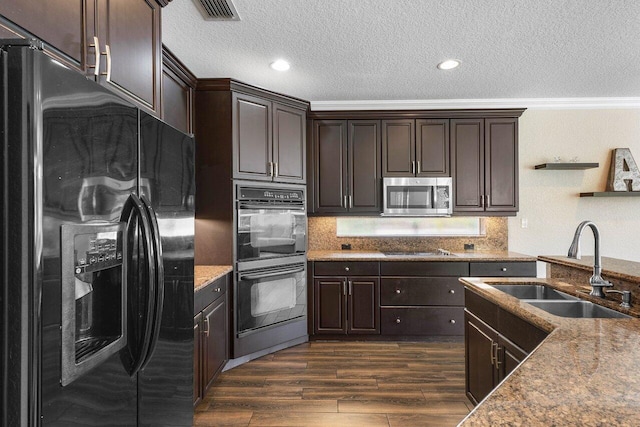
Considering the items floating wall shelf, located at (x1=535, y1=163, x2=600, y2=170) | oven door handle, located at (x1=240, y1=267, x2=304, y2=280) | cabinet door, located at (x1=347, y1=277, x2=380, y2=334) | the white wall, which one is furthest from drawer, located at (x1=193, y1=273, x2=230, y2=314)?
floating wall shelf, located at (x1=535, y1=163, x2=600, y2=170)

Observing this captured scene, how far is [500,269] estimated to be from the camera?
3826mm

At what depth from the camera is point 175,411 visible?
1.46 meters

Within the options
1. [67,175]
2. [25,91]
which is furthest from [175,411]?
[25,91]

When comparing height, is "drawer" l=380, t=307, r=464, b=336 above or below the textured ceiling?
below

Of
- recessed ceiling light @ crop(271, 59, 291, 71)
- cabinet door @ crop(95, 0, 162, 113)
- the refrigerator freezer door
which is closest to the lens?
the refrigerator freezer door

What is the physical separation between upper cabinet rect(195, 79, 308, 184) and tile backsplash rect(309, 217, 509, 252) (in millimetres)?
980

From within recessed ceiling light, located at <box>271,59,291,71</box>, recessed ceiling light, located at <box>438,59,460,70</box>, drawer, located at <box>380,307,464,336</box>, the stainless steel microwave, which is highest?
recessed ceiling light, located at <box>271,59,291,71</box>

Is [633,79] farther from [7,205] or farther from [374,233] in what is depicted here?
[7,205]

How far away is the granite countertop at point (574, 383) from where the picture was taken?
0.78 meters

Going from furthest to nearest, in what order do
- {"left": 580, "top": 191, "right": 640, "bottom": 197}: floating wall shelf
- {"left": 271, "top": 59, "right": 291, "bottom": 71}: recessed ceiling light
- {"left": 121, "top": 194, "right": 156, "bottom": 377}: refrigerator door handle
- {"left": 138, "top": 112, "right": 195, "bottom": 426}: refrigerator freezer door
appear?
{"left": 580, "top": 191, "right": 640, "bottom": 197}: floating wall shelf < {"left": 271, "top": 59, "right": 291, "bottom": 71}: recessed ceiling light < {"left": 138, "top": 112, "right": 195, "bottom": 426}: refrigerator freezer door < {"left": 121, "top": 194, "right": 156, "bottom": 377}: refrigerator door handle

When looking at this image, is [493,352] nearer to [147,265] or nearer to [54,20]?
[147,265]

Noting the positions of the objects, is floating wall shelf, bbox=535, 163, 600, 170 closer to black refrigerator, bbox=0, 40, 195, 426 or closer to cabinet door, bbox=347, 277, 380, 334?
cabinet door, bbox=347, 277, 380, 334

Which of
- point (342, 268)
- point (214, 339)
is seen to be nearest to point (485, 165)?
point (342, 268)

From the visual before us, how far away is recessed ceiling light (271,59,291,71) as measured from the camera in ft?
10.3
